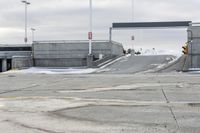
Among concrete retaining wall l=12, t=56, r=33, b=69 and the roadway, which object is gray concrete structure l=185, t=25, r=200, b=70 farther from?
the roadway

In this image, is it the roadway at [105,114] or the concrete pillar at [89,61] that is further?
the concrete pillar at [89,61]

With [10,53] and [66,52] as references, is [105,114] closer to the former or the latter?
[66,52]

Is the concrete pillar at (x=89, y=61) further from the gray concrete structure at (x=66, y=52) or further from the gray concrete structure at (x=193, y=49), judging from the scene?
the gray concrete structure at (x=193, y=49)

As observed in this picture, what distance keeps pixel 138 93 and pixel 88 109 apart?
508 cm

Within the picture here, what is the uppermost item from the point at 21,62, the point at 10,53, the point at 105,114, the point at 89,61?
the point at 10,53

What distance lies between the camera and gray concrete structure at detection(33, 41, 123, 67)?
57.8 meters

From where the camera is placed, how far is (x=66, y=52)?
5803 centimetres

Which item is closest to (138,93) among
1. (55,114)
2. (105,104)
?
(105,104)

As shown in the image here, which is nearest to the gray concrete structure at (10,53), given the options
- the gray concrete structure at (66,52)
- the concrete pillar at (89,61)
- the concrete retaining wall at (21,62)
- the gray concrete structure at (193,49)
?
the concrete retaining wall at (21,62)

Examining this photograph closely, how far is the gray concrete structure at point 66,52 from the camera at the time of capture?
189 ft

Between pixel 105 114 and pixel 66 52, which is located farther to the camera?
pixel 66 52

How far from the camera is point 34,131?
10016 mm

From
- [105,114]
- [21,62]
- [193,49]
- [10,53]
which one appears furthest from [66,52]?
[105,114]

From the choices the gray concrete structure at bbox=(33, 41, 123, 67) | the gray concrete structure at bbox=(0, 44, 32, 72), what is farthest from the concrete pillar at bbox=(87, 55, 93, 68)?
the gray concrete structure at bbox=(0, 44, 32, 72)
